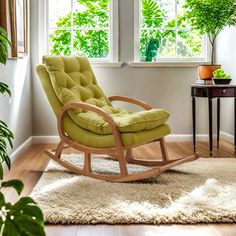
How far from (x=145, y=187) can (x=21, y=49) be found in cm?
211

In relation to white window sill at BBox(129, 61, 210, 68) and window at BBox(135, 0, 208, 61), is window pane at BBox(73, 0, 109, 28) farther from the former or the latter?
white window sill at BBox(129, 61, 210, 68)

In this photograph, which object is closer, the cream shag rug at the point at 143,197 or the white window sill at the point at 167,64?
the cream shag rug at the point at 143,197

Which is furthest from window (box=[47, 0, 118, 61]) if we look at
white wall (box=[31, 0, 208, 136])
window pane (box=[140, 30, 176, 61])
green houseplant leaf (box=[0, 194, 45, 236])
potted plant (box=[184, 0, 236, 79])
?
green houseplant leaf (box=[0, 194, 45, 236])

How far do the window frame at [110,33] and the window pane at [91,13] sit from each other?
77 millimetres

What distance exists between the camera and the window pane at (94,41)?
5.44 metres

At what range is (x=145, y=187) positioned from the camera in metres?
3.22

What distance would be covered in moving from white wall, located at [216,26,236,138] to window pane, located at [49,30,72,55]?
5.41 ft

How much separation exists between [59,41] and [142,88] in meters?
1.05

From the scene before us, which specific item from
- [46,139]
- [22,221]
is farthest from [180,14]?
[22,221]

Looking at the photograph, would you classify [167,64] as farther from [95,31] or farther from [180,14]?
[95,31]

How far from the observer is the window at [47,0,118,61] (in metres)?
5.41

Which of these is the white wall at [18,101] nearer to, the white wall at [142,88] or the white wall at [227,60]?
the white wall at [142,88]

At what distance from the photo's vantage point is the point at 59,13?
5414 millimetres

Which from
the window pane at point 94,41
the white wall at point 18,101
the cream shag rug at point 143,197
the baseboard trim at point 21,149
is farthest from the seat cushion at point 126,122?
the window pane at point 94,41
